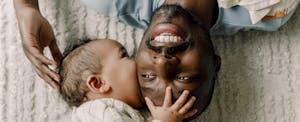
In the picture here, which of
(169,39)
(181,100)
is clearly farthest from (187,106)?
(169,39)

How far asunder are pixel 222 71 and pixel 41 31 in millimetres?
383

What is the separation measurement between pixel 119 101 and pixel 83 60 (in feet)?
0.35

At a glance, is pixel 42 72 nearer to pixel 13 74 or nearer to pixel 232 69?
pixel 13 74

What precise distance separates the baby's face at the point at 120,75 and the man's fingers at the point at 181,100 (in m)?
0.12

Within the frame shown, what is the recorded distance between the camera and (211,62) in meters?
1.10

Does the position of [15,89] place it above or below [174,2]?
below

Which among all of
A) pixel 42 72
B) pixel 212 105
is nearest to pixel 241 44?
pixel 212 105

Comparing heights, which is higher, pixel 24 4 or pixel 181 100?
pixel 24 4

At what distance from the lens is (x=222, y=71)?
4.15 feet

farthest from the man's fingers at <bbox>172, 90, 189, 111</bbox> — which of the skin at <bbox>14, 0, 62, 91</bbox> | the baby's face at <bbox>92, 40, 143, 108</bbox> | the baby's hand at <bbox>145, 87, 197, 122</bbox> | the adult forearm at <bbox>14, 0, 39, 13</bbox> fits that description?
the adult forearm at <bbox>14, 0, 39, 13</bbox>

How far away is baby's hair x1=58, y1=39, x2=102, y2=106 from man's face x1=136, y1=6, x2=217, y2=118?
0.11 m

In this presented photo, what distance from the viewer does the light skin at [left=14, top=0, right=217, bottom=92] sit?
1.12 metres

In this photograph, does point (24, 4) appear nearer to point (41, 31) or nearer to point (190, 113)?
point (41, 31)

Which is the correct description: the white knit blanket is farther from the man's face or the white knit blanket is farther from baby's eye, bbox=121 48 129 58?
the man's face
